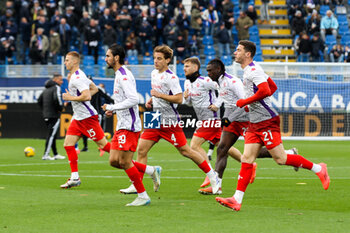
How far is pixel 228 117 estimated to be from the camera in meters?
11.7

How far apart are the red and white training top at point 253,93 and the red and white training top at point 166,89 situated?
1649 millimetres

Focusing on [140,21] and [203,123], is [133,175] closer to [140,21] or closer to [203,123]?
[203,123]

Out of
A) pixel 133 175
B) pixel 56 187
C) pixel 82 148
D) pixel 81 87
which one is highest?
pixel 81 87

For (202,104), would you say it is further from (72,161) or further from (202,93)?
(72,161)

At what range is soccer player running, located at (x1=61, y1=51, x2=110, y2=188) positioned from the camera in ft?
41.6

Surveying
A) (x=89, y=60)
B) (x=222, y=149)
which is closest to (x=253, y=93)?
(x=222, y=149)

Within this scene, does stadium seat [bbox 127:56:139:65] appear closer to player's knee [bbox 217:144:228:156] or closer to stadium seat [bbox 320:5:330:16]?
stadium seat [bbox 320:5:330:16]

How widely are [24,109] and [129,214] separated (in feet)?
61.3

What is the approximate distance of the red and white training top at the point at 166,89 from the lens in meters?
11.2

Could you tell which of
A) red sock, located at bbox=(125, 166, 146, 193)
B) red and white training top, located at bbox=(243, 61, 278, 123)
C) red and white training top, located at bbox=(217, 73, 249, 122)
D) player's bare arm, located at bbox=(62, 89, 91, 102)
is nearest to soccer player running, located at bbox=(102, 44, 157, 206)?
red sock, located at bbox=(125, 166, 146, 193)

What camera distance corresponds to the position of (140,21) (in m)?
32.7

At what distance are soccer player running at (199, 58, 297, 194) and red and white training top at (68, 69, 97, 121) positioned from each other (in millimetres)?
2253

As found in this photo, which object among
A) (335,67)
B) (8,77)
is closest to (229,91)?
(335,67)

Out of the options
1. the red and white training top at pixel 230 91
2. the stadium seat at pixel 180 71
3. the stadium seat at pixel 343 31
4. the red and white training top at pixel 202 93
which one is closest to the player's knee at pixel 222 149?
the red and white training top at pixel 230 91
